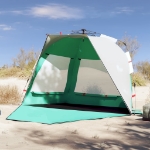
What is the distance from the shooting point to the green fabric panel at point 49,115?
5.84 metres

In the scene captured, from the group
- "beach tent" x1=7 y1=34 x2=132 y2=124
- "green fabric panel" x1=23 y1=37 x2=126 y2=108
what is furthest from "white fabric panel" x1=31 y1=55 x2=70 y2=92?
"green fabric panel" x1=23 y1=37 x2=126 y2=108

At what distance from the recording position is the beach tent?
6.63 meters

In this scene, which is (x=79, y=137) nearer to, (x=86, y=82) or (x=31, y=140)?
(x=31, y=140)

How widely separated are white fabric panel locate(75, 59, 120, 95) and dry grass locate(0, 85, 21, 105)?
5.51ft

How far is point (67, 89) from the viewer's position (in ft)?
28.1

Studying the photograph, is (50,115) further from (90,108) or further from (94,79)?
(94,79)

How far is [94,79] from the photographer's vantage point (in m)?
8.12

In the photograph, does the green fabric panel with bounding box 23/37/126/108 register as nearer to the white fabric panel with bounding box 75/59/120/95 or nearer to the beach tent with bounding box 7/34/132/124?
the beach tent with bounding box 7/34/132/124

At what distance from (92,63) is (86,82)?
0.53 meters

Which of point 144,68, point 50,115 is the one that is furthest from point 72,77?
point 144,68

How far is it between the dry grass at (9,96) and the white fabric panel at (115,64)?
2.90 meters

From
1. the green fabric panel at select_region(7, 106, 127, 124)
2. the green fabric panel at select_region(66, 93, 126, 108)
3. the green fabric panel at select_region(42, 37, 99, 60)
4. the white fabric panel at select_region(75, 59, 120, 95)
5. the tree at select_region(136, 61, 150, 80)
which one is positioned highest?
the tree at select_region(136, 61, 150, 80)

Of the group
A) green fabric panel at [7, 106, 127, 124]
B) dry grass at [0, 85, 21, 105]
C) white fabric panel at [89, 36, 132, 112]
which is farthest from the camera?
dry grass at [0, 85, 21, 105]

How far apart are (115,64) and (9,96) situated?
3325 millimetres
